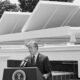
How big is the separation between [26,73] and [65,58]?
691 centimetres

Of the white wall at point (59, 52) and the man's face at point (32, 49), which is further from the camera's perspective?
the white wall at point (59, 52)

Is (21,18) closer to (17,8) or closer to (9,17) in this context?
(9,17)

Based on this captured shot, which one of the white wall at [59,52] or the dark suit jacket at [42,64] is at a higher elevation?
the dark suit jacket at [42,64]

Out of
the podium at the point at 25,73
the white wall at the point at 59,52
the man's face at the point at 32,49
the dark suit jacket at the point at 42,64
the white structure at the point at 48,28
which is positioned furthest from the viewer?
the white structure at the point at 48,28

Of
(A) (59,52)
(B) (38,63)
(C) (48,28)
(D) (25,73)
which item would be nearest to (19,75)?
(D) (25,73)

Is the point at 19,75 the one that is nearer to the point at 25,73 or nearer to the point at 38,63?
the point at 25,73

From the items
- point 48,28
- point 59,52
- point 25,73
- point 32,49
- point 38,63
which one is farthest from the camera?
point 48,28

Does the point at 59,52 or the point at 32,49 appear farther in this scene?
the point at 59,52

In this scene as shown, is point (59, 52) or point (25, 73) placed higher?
point (25, 73)

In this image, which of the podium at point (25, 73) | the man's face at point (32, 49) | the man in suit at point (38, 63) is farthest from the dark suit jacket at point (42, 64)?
the podium at point (25, 73)

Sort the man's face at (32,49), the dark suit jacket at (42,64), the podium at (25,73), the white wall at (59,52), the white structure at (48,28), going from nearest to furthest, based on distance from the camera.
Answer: the podium at (25,73)
the man's face at (32,49)
the dark suit jacket at (42,64)
the white wall at (59,52)
the white structure at (48,28)

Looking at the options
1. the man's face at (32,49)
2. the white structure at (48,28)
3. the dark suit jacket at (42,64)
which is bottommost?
the white structure at (48,28)

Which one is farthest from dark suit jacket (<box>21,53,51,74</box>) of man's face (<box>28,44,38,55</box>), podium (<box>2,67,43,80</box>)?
podium (<box>2,67,43,80</box>)

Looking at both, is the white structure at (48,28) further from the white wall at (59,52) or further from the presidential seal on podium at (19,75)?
the presidential seal on podium at (19,75)
